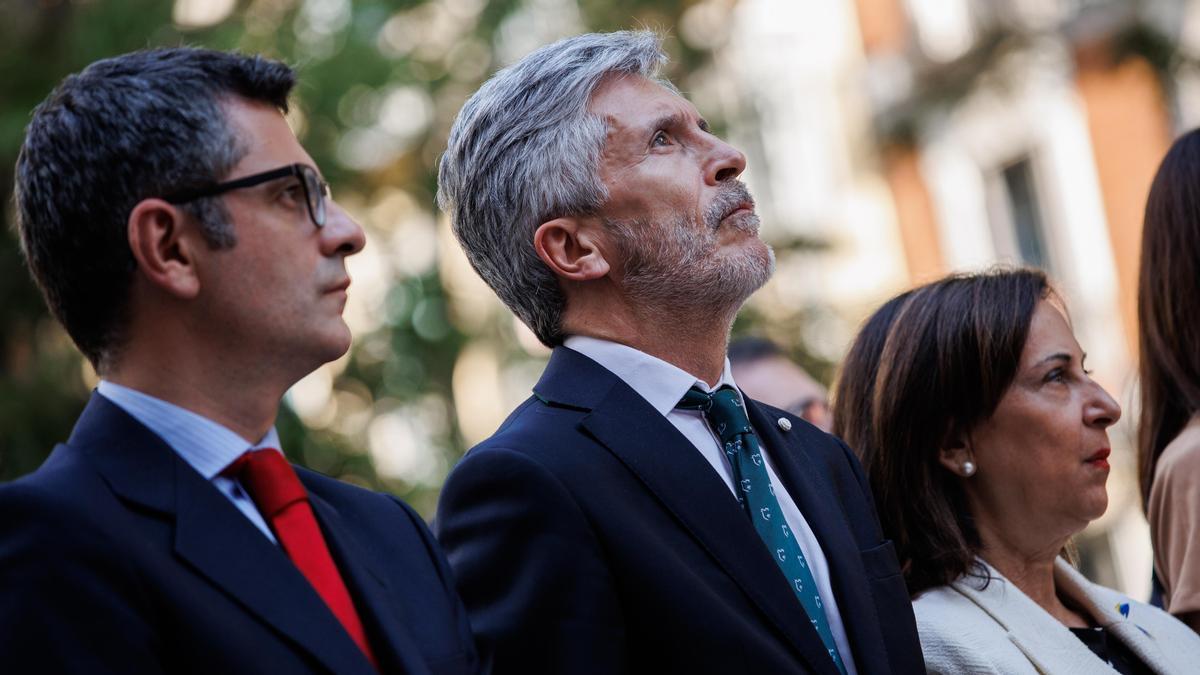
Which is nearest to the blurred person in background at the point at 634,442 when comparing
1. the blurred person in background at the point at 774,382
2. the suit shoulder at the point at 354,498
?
the suit shoulder at the point at 354,498

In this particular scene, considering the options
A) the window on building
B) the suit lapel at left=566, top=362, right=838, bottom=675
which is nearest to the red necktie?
the suit lapel at left=566, top=362, right=838, bottom=675

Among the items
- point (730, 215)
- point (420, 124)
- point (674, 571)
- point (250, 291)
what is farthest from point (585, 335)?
point (420, 124)

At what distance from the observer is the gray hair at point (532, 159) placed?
319 cm

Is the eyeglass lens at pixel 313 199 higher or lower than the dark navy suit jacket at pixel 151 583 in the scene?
higher

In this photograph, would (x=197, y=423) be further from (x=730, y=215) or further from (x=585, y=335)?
(x=730, y=215)

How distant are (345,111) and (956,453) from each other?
8429 millimetres

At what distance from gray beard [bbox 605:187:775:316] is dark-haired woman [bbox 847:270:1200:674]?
0.75 metres

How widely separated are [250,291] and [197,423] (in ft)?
0.69

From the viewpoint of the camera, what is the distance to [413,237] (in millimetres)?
15219

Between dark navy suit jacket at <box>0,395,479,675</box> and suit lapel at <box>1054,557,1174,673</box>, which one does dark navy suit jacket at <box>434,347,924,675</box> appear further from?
suit lapel at <box>1054,557,1174,673</box>

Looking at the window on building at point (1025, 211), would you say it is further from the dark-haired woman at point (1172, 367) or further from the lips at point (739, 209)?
the lips at point (739, 209)

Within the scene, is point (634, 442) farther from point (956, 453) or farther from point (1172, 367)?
point (1172, 367)

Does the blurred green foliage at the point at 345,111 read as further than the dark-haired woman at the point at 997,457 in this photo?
Yes

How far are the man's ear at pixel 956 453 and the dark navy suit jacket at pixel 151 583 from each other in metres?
1.70
